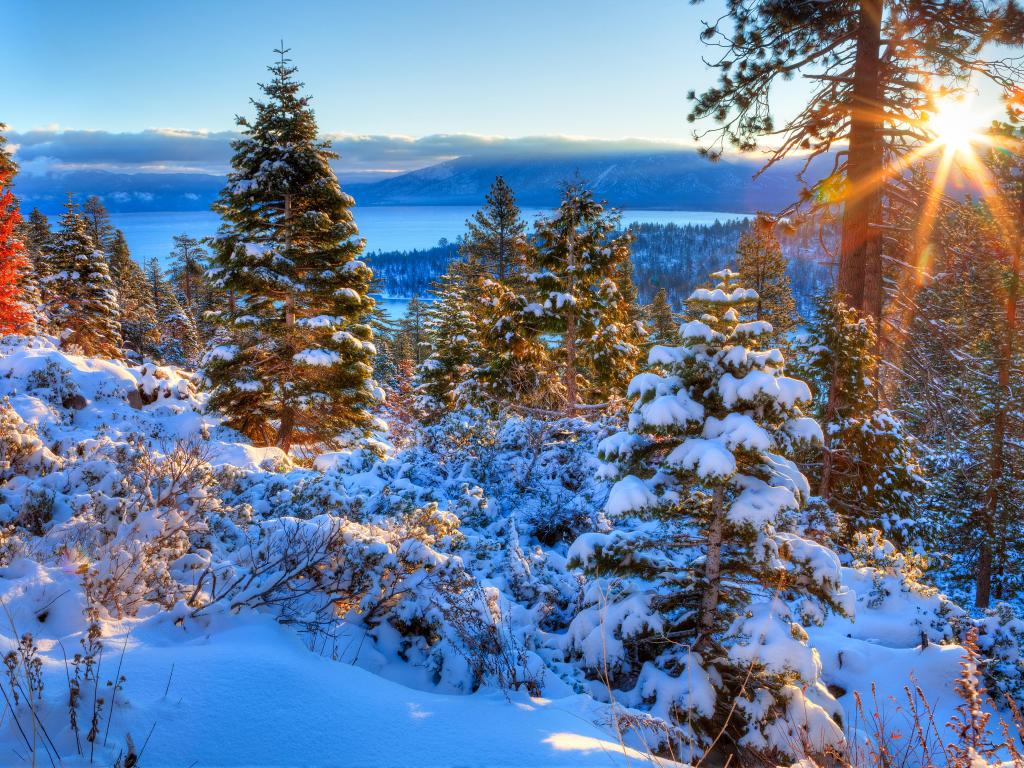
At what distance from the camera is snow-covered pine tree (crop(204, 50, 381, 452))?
15.0 m

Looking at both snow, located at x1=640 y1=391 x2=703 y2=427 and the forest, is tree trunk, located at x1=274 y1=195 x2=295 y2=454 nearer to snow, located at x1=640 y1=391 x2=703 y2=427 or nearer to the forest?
the forest

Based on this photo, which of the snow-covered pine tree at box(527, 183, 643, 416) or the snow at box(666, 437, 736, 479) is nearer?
the snow at box(666, 437, 736, 479)

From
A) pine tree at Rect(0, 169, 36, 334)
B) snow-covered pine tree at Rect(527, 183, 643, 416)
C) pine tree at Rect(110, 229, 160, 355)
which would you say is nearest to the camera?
snow-covered pine tree at Rect(527, 183, 643, 416)

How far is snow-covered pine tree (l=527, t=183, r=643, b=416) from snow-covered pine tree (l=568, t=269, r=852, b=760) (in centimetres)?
1207

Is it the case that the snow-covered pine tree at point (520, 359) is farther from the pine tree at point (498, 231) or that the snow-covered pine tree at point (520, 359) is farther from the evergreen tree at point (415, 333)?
the evergreen tree at point (415, 333)

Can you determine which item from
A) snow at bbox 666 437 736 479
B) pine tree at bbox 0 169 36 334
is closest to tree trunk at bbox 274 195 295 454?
pine tree at bbox 0 169 36 334

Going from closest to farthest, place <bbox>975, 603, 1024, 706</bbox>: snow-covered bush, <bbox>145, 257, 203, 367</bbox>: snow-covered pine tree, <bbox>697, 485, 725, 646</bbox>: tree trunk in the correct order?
<bbox>697, 485, 725, 646</bbox>: tree trunk → <bbox>975, 603, 1024, 706</bbox>: snow-covered bush → <bbox>145, 257, 203, 367</bbox>: snow-covered pine tree

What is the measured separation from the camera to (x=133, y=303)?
41.4 metres

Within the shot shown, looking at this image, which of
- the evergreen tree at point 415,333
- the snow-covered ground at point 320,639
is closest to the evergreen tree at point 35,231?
the evergreen tree at point 415,333

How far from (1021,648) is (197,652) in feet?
27.6

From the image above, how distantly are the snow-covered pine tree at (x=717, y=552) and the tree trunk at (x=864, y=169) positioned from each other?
5.28m

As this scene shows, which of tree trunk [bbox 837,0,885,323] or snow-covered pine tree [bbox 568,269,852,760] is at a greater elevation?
tree trunk [bbox 837,0,885,323]

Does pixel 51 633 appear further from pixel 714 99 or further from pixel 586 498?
pixel 714 99

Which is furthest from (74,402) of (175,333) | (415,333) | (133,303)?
(415,333)
